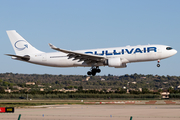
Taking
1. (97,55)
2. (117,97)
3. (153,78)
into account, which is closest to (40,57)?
(97,55)

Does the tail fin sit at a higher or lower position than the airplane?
higher

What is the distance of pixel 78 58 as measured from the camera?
4609 centimetres

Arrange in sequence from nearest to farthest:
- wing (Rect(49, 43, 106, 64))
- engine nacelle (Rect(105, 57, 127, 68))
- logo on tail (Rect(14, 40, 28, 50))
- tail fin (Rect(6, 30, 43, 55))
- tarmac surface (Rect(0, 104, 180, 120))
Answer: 1. tarmac surface (Rect(0, 104, 180, 120))
2. wing (Rect(49, 43, 106, 64))
3. engine nacelle (Rect(105, 57, 127, 68))
4. tail fin (Rect(6, 30, 43, 55))
5. logo on tail (Rect(14, 40, 28, 50))

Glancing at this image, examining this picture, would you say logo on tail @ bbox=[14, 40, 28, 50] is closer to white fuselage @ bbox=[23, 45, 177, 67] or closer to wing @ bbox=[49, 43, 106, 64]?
white fuselage @ bbox=[23, 45, 177, 67]

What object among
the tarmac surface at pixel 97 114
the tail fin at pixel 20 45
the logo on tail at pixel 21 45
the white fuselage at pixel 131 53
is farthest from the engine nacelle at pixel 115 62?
the logo on tail at pixel 21 45

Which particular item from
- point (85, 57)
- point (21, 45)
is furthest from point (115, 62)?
point (21, 45)

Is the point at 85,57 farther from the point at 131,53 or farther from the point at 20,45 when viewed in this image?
the point at 20,45

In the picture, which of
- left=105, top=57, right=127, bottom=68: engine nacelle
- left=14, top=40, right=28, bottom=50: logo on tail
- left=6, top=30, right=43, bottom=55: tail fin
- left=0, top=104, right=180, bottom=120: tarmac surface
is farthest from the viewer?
left=14, top=40, right=28, bottom=50: logo on tail

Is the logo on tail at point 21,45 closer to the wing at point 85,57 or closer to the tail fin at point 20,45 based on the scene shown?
the tail fin at point 20,45

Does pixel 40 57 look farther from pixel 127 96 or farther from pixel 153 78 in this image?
pixel 153 78

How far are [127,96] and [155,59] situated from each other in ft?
103

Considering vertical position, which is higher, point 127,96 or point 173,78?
point 173,78

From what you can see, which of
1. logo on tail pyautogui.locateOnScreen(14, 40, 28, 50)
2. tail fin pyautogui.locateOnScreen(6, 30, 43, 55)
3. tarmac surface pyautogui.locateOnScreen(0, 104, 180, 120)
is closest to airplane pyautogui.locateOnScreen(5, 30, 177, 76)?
tail fin pyautogui.locateOnScreen(6, 30, 43, 55)

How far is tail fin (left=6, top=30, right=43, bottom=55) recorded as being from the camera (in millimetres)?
51438
